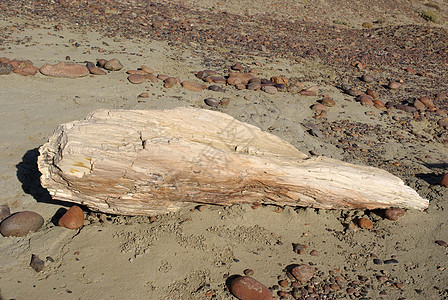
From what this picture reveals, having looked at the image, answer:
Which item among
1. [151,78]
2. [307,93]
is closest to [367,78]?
[307,93]

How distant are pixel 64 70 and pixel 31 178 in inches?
101

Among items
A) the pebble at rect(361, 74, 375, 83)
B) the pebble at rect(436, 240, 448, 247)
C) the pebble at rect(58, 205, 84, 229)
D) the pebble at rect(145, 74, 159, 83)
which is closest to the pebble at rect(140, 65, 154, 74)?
the pebble at rect(145, 74, 159, 83)

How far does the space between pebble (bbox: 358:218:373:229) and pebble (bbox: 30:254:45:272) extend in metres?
2.66

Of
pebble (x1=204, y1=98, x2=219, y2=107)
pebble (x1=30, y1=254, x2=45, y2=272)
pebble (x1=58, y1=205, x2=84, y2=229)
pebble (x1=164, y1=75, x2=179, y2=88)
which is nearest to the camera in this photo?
pebble (x1=30, y1=254, x2=45, y2=272)

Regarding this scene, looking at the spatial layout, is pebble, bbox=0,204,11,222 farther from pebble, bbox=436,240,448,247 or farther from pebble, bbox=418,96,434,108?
pebble, bbox=418,96,434,108

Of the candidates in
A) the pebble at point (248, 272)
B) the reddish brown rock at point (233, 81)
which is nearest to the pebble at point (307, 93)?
the reddish brown rock at point (233, 81)

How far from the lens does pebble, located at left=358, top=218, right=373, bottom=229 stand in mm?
3695

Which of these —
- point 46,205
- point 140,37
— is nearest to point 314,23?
point 140,37

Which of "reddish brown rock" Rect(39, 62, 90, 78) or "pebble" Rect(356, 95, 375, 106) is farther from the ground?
"pebble" Rect(356, 95, 375, 106)

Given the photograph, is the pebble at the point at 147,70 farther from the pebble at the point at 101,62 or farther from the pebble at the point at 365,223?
the pebble at the point at 365,223

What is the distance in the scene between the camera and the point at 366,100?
256 inches

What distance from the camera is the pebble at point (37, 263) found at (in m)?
3.08

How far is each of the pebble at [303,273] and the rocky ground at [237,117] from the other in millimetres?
15

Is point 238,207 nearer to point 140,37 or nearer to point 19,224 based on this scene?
point 19,224
